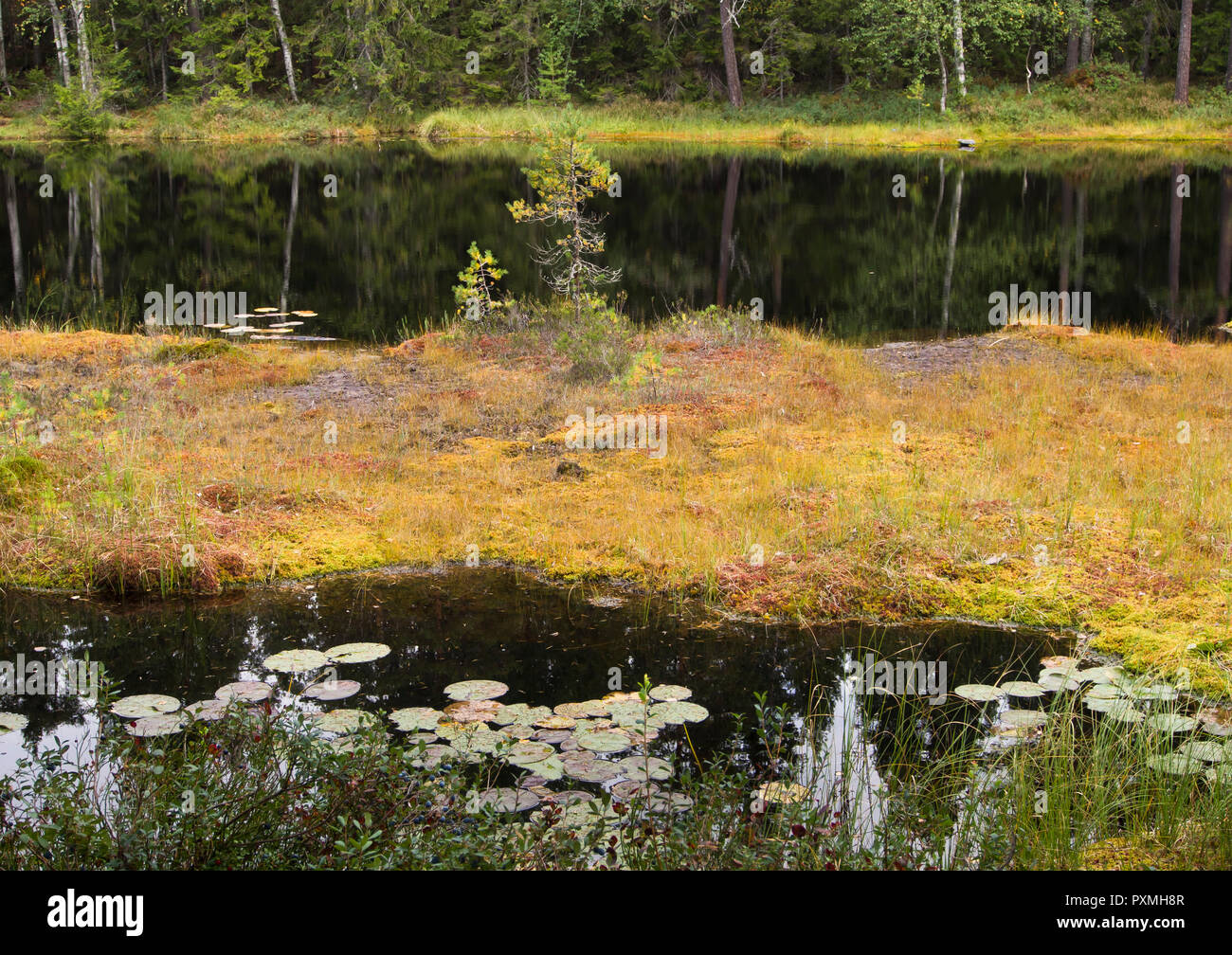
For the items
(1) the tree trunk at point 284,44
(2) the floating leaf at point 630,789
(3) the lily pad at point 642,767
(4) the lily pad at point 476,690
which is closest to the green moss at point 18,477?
(4) the lily pad at point 476,690

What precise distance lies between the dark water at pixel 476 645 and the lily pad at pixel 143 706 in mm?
157

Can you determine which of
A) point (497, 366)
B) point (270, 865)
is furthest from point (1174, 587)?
point (497, 366)

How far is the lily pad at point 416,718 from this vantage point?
5668 mm

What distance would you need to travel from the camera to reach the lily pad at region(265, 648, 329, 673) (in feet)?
21.2

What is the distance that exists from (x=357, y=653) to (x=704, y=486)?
3743 millimetres

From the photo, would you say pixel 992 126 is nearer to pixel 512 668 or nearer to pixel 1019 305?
pixel 1019 305

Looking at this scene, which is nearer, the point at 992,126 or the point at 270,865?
the point at 270,865

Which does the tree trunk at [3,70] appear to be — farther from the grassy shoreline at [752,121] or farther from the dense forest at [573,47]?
the grassy shoreline at [752,121]

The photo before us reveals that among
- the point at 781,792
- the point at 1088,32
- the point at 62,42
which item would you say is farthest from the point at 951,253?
the point at 62,42

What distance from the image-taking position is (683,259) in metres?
22.9

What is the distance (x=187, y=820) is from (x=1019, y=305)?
56.6 feet

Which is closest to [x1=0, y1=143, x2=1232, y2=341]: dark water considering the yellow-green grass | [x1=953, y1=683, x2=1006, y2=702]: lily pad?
the yellow-green grass

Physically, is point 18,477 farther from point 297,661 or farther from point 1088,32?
point 1088,32

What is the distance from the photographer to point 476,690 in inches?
243
